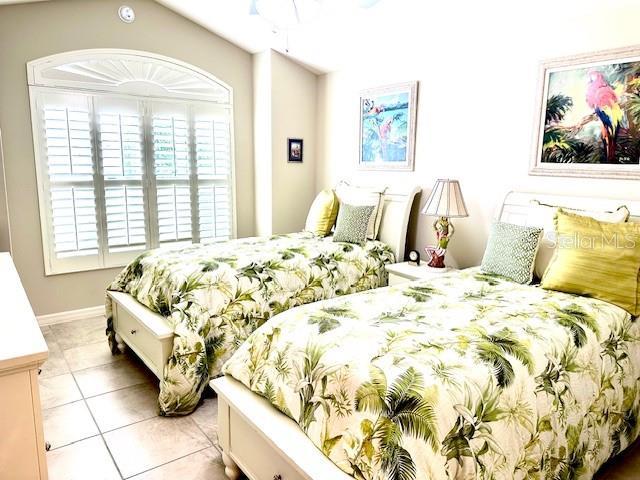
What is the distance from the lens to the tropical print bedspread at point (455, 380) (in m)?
1.35

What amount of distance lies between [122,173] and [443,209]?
2692 mm

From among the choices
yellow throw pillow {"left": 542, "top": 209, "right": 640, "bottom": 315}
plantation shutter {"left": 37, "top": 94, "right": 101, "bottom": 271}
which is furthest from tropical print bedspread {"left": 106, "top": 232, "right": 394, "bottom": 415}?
yellow throw pillow {"left": 542, "top": 209, "right": 640, "bottom": 315}

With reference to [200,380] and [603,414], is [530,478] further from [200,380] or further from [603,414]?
[200,380]

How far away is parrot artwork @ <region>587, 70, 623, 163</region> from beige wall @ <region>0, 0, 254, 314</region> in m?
3.16

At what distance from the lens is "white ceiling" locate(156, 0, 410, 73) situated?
3229 millimetres

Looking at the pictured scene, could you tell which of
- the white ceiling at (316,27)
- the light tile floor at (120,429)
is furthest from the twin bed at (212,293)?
the white ceiling at (316,27)

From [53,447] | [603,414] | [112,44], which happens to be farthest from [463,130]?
[53,447]

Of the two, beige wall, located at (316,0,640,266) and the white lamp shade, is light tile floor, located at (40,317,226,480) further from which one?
beige wall, located at (316,0,640,266)

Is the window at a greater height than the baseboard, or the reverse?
the window

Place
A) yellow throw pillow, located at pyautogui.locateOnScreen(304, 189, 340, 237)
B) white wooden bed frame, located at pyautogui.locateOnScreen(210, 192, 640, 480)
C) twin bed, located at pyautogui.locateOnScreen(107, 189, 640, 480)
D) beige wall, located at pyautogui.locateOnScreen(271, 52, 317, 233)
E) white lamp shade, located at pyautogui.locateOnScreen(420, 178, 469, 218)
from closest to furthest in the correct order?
twin bed, located at pyautogui.locateOnScreen(107, 189, 640, 480)
white wooden bed frame, located at pyautogui.locateOnScreen(210, 192, 640, 480)
white lamp shade, located at pyautogui.locateOnScreen(420, 178, 469, 218)
yellow throw pillow, located at pyautogui.locateOnScreen(304, 189, 340, 237)
beige wall, located at pyautogui.locateOnScreen(271, 52, 317, 233)

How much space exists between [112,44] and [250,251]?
2167 millimetres

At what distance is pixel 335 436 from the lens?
4.88ft

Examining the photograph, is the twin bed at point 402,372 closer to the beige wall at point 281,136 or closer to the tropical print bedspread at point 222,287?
the tropical print bedspread at point 222,287

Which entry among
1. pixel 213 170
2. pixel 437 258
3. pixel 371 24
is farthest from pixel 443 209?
pixel 213 170
